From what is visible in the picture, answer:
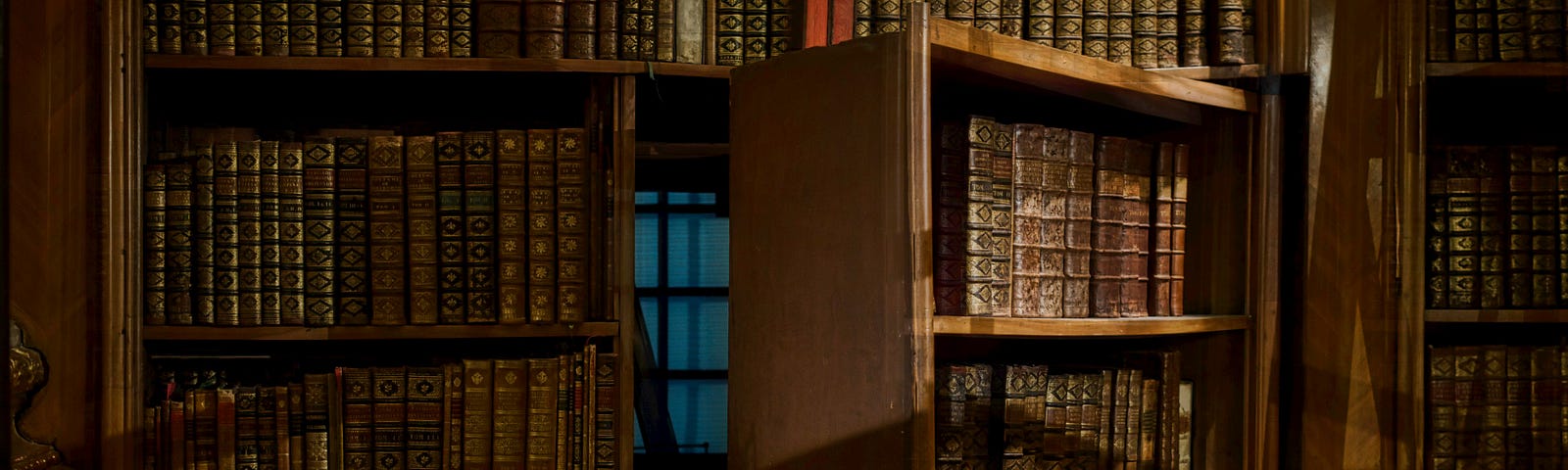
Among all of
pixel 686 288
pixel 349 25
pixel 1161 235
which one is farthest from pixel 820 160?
pixel 686 288

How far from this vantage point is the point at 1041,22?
62.8 inches

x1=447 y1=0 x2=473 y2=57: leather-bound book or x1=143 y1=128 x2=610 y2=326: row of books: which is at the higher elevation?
x1=447 y1=0 x2=473 y2=57: leather-bound book

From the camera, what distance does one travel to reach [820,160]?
1.27 meters

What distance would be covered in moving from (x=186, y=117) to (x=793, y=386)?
3.72 ft

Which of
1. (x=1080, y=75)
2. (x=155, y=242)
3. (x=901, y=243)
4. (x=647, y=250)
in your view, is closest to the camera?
(x=901, y=243)

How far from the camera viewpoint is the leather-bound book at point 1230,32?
1.58 m

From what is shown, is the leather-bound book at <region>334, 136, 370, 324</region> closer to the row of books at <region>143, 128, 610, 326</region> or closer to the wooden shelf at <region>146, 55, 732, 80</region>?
the row of books at <region>143, 128, 610, 326</region>

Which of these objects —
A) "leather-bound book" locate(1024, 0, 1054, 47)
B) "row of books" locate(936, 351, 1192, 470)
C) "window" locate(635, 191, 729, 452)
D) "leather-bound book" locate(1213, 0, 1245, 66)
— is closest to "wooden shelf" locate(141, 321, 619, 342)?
"row of books" locate(936, 351, 1192, 470)

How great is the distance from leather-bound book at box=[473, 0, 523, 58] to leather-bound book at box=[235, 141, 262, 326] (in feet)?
1.14

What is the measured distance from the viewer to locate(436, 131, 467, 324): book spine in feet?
5.08

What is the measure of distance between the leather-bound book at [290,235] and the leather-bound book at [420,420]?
185 millimetres

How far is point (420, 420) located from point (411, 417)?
14 millimetres

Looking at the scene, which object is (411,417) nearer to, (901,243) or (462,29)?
(462,29)

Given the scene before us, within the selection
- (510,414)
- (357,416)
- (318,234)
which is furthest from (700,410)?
(318,234)
